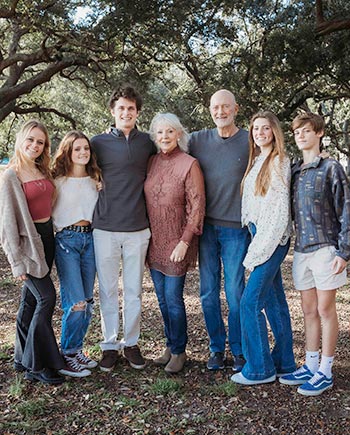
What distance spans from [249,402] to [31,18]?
7527 millimetres

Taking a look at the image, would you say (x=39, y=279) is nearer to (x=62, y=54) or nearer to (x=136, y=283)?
(x=136, y=283)

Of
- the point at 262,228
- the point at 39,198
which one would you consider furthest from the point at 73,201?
the point at 262,228

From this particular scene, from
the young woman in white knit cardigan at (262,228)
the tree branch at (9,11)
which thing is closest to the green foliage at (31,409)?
the young woman in white knit cardigan at (262,228)

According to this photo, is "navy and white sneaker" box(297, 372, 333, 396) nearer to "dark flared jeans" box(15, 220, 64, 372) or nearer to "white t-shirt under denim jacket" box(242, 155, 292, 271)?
"white t-shirt under denim jacket" box(242, 155, 292, 271)

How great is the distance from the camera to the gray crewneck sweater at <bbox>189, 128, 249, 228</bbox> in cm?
369

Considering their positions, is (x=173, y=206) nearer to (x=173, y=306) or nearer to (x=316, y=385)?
(x=173, y=306)

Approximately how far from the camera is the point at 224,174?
3.70m

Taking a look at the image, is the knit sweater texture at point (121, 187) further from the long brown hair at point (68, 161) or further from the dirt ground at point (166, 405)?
the dirt ground at point (166, 405)

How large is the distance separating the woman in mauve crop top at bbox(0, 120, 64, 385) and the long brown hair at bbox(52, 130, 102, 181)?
8cm

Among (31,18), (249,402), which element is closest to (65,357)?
(249,402)

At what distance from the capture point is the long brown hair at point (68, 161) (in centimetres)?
371

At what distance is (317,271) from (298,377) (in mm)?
830

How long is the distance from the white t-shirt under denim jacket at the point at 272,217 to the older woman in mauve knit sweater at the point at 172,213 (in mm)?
430

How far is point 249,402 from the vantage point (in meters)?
3.35
